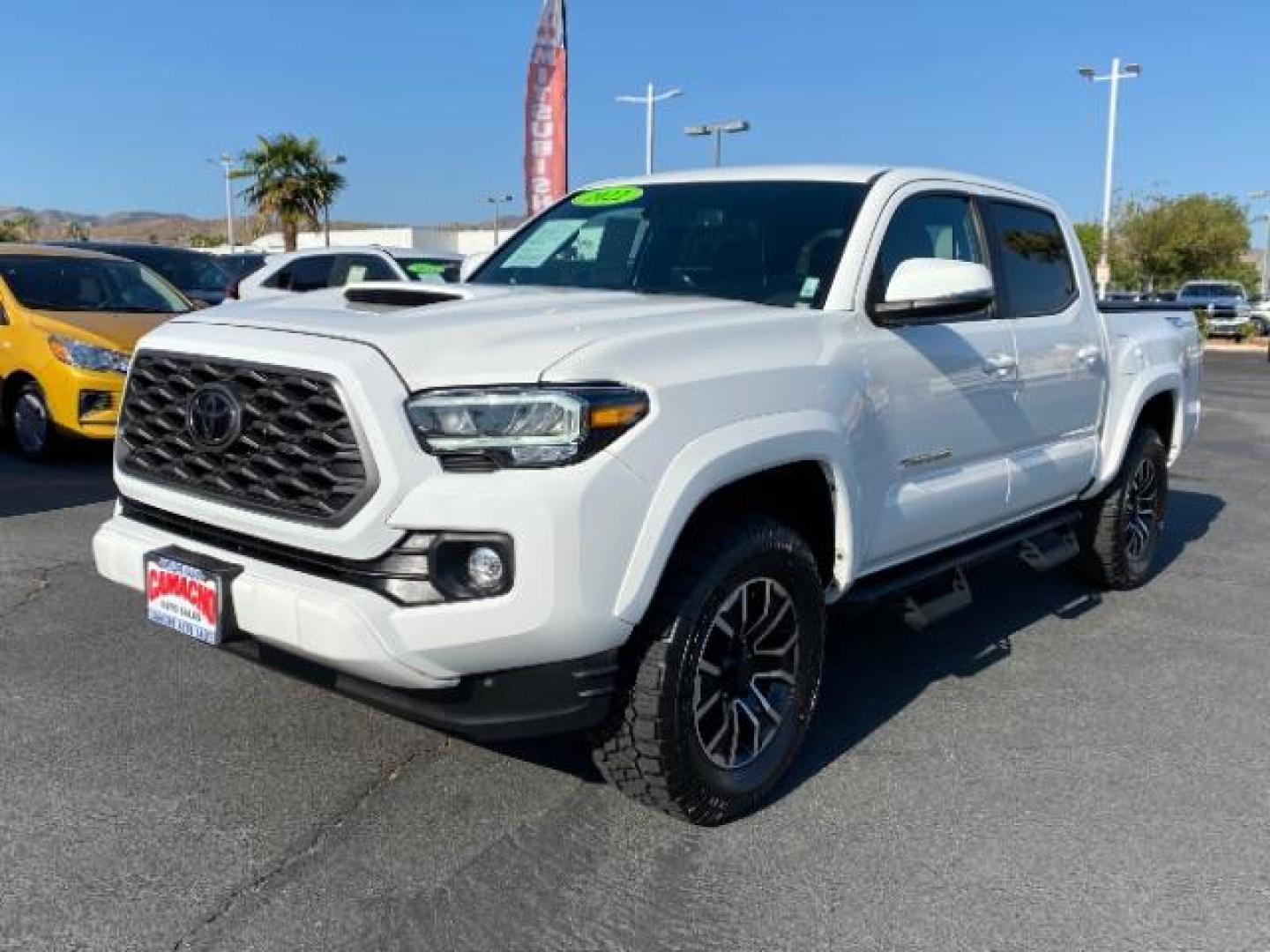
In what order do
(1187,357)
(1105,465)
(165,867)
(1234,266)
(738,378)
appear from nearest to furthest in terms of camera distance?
1. (165,867)
2. (738,378)
3. (1105,465)
4. (1187,357)
5. (1234,266)

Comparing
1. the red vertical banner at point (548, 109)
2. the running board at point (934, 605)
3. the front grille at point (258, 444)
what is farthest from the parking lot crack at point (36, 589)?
the red vertical banner at point (548, 109)

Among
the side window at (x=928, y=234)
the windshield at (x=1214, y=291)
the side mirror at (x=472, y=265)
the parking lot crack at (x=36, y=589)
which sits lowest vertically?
the parking lot crack at (x=36, y=589)

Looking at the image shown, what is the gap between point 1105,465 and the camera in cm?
531

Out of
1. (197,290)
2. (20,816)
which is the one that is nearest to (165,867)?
(20,816)

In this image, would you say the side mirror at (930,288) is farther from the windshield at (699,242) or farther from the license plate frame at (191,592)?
the license plate frame at (191,592)

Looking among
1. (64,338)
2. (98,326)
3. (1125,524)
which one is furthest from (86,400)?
(1125,524)

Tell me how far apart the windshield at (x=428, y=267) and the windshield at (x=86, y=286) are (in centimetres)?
265

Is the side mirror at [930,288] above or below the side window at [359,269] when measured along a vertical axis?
below

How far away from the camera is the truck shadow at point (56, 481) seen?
23.0ft

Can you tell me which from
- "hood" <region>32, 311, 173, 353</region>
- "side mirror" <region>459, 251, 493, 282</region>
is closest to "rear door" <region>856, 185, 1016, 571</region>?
"side mirror" <region>459, 251, 493, 282</region>

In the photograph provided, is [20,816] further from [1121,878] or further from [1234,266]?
[1234,266]

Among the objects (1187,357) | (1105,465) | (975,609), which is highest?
(1187,357)

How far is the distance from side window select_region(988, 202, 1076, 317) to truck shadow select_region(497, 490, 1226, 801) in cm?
A: 141

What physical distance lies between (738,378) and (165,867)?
1903mm
